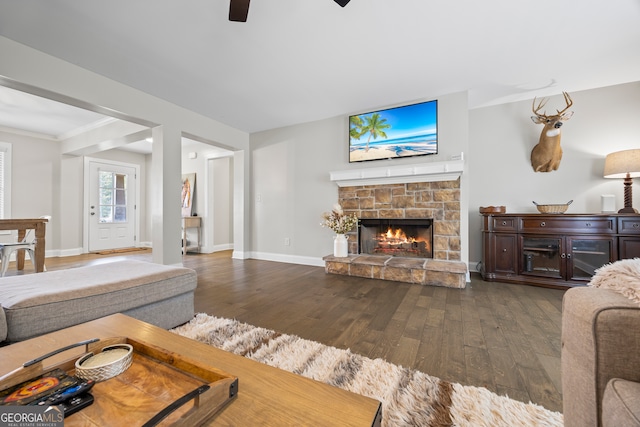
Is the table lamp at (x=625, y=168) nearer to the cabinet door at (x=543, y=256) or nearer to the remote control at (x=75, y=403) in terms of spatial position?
the cabinet door at (x=543, y=256)

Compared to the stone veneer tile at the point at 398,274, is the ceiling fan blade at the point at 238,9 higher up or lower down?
higher up

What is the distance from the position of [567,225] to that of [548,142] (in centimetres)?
110

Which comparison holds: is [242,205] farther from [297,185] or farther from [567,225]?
[567,225]

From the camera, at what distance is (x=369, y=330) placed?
1.83 meters

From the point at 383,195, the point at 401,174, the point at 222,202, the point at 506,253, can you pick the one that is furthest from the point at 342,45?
the point at 222,202

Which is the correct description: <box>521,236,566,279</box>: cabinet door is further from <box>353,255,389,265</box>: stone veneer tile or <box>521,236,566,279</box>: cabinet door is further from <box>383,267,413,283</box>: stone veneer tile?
<box>353,255,389,265</box>: stone veneer tile

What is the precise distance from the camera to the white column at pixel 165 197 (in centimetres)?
351

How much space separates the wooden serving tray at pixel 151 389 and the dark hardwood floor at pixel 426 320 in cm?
109

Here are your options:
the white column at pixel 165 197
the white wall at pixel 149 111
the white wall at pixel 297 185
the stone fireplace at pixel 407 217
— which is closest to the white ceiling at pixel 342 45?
the white wall at pixel 149 111

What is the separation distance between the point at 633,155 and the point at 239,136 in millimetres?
5505

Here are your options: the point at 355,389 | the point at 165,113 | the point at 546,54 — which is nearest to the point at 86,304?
the point at 355,389

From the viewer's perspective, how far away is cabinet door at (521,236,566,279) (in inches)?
115

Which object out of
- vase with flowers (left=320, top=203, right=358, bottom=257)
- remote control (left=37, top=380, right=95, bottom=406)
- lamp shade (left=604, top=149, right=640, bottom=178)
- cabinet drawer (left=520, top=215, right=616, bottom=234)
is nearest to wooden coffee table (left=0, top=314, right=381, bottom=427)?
remote control (left=37, top=380, right=95, bottom=406)

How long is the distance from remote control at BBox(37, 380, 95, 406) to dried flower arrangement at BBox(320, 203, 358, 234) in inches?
125
